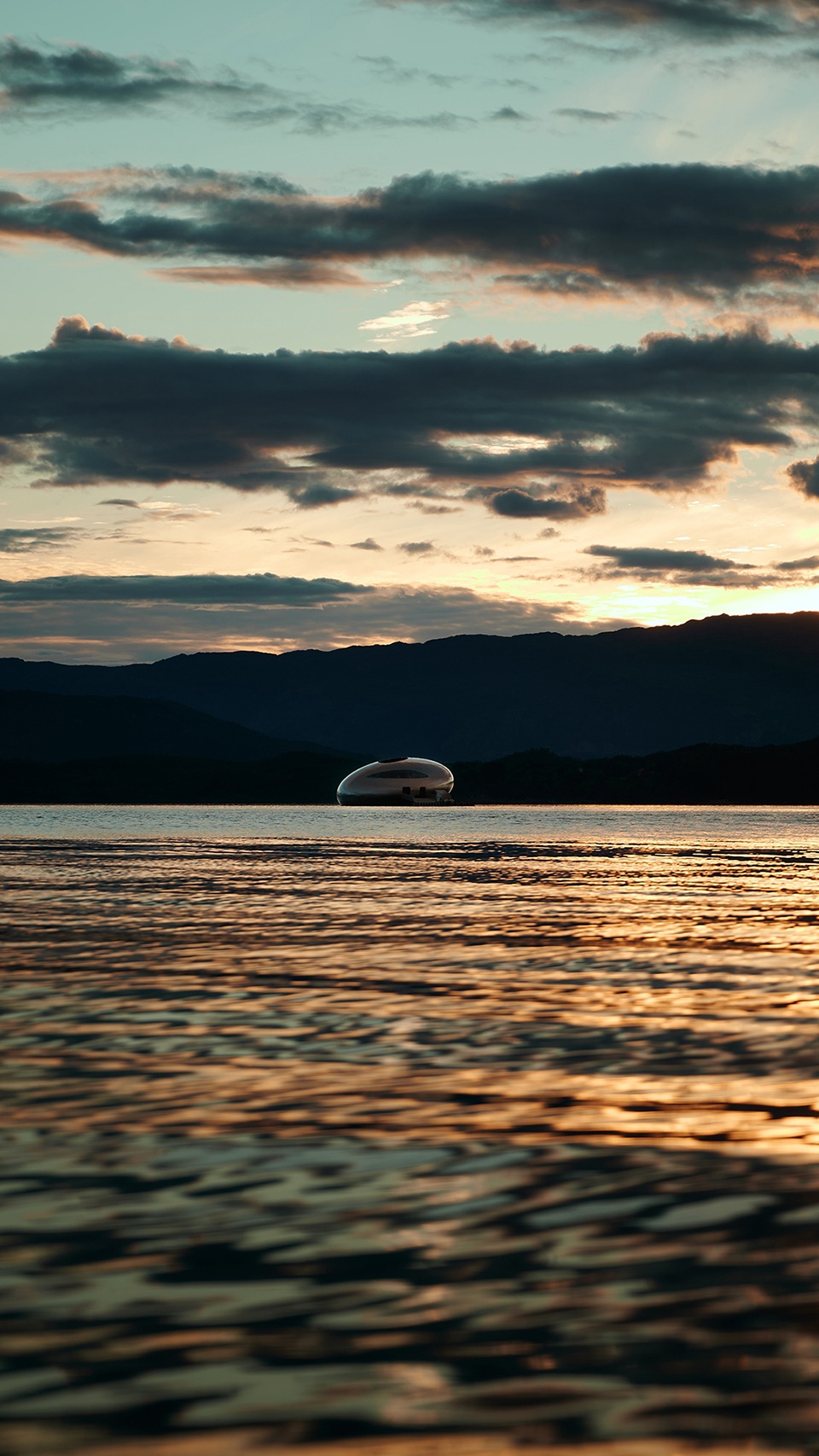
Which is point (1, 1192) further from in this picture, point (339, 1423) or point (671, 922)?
point (671, 922)

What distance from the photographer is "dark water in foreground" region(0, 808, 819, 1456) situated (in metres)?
6.01

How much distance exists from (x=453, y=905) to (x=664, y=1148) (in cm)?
2193

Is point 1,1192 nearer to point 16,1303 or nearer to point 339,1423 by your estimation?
point 16,1303

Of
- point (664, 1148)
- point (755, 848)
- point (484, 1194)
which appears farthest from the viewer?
point (755, 848)

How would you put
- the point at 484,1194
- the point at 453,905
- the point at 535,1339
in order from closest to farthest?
the point at 535,1339 < the point at 484,1194 < the point at 453,905

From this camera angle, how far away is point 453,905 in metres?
32.4

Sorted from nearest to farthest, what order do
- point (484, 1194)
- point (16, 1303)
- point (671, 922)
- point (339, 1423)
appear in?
point (339, 1423) → point (16, 1303) → point (484, 1194) → point (671, 922)

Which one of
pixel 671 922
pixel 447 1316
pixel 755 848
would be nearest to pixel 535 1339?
pixel 447 1316

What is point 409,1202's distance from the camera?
9.11 meters

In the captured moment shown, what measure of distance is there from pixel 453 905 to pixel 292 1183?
905 inches

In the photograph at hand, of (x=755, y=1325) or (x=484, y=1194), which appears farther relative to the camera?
(x=484, y=1194)

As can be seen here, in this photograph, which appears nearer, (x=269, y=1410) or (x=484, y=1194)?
(x=269, y=1410)

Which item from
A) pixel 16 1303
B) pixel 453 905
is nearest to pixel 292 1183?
pixel 16 1303

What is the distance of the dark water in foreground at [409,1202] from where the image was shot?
19.7ft
